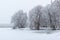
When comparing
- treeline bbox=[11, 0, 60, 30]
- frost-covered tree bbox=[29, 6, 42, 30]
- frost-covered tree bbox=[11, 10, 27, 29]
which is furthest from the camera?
frost-covered tree bbox=[11, 10, 27, 29]

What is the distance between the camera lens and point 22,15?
3572cm

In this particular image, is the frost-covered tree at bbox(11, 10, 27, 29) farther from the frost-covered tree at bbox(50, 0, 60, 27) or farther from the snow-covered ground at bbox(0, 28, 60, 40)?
the snow-covered ground at bbox(0, 28, 60, 40)

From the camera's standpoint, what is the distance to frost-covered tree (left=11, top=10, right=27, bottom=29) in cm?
3459

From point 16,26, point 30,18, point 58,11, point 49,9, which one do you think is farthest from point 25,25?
point 58,11

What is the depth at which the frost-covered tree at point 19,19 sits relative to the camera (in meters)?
34.6

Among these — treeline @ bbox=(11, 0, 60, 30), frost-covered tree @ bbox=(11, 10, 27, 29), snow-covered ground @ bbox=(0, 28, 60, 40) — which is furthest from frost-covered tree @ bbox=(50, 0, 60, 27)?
frost-covered tree @ bbox=(11, 10, 27, 29)

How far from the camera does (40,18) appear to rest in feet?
90.9

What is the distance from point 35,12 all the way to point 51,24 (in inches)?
256

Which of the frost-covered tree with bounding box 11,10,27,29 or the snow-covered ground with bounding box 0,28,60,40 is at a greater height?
the frost-covered tree with bounding box 11,10,27,29

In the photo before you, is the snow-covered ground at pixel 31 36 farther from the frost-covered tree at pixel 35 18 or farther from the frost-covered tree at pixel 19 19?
A: the frost-covered tree at pixel 19 19

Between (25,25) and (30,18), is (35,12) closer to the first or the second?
(30,18)

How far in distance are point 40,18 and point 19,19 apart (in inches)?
348

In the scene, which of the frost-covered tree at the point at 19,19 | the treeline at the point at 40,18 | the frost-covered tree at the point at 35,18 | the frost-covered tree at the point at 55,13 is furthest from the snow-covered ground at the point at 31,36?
the frost-covered tree at the point at 19,19

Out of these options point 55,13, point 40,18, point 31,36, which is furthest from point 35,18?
point 31,36
